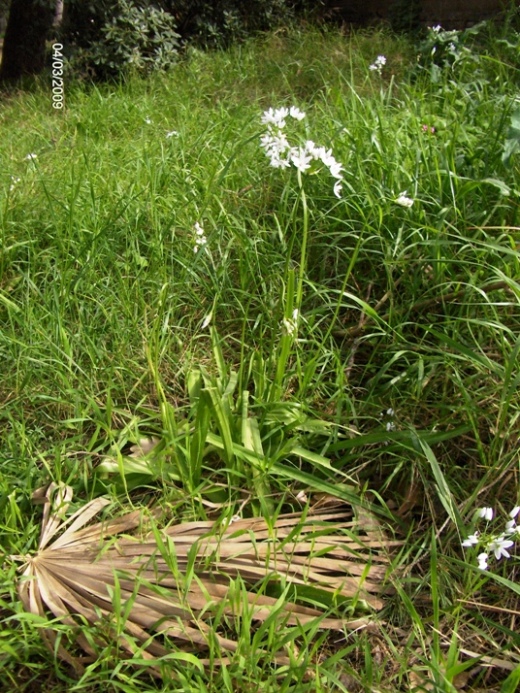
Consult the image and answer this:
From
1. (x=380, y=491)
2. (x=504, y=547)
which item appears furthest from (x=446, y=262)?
(x=504, y=547)

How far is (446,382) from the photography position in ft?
6.79

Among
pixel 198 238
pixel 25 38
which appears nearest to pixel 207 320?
pixel 198 238

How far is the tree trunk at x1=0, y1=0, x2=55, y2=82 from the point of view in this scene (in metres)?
6.38

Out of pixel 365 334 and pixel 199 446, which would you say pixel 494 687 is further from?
pixel 365 334

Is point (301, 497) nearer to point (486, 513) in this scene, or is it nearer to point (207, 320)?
point (486, 513)

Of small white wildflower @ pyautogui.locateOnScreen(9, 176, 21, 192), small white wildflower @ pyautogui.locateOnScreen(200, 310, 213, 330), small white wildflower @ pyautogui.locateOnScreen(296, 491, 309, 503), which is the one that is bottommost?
small white wildflower @ pyautogui.locateOnScreen(296, 491, 309, 503)

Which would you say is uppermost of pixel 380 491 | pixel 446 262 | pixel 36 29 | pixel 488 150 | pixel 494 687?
pixel 36 29

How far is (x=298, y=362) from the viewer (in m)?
2.13

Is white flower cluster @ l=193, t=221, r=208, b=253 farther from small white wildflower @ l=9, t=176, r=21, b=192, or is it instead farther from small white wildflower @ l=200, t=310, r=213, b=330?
small white wildflower @ l=9, t=176, r=21, b=192

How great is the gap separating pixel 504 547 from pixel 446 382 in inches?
20.9

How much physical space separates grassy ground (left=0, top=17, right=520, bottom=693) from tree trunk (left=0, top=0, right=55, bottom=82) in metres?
3.97
